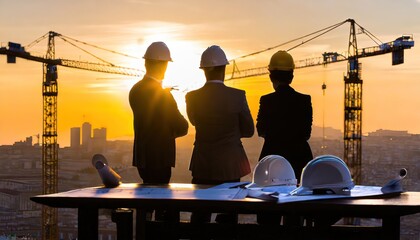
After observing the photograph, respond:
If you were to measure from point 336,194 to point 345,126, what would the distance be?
85.0 metres

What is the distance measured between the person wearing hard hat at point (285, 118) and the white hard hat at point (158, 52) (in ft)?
3.56

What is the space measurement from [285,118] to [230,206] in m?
2.69

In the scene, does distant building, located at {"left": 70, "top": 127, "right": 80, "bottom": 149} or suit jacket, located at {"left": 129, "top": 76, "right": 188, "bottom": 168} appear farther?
distant building, located at {"left": 70, "top": 127, "right": 80, "bottom": 149}

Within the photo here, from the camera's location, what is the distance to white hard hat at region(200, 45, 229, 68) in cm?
726

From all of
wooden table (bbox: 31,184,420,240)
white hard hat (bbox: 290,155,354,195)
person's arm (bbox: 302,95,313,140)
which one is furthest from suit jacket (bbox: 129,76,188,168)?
white hard hat (bbox: 290,155,354,195)

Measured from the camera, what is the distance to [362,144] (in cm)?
9050

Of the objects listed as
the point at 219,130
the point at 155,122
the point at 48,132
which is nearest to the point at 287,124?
the point at 219,130

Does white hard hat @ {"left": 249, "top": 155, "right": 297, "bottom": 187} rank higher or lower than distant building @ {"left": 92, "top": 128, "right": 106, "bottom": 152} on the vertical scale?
higher

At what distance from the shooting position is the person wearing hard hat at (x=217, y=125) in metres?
7.07

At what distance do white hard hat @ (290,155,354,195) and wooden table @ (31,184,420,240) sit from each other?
19cm

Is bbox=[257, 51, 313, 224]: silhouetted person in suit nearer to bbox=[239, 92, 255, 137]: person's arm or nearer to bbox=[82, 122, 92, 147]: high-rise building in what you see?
bbox=[239, 92, 255, 137]: person's arm

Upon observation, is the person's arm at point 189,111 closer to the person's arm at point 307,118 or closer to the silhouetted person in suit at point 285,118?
the silhouetted person in suit at point 285,118

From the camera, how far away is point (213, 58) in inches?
286

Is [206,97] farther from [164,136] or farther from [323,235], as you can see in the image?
[323,235]
